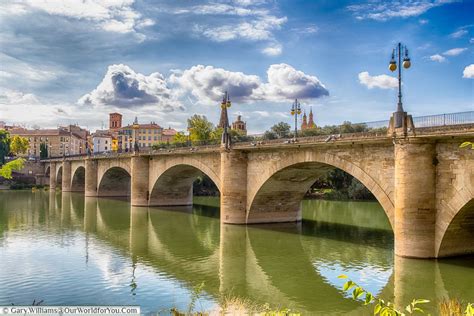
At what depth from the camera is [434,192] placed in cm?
1820

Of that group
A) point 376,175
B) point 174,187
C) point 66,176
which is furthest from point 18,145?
point 376,175

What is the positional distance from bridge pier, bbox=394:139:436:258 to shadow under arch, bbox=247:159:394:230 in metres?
6.33

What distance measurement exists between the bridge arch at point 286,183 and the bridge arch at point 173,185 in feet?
38.9

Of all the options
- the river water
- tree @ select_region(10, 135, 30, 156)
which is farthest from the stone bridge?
tree @ select_region(10, 135, 30, 156)

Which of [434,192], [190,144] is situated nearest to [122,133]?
[190,144]

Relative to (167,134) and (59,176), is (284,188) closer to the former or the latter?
(59,176)

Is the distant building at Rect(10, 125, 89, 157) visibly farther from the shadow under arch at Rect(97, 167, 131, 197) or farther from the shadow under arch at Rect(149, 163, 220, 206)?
the shadow under arch at Rect(149, 163, 220, 206)

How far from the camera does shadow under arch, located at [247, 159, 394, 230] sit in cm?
2700

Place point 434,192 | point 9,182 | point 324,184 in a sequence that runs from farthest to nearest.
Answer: point 9,182 → point 324,184 → point 434,192

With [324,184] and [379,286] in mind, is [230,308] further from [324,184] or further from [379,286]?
[324,184]

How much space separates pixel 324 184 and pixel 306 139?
41.3 m

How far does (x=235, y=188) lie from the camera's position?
30422 mm

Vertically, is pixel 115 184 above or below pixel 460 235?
above

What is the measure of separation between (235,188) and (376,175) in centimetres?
1157
